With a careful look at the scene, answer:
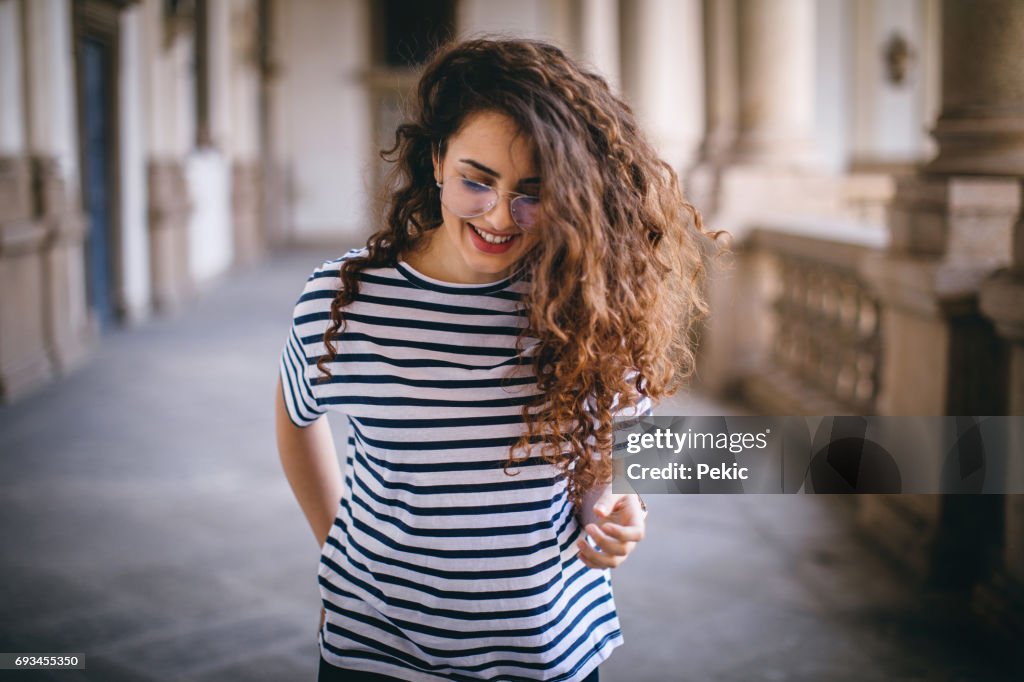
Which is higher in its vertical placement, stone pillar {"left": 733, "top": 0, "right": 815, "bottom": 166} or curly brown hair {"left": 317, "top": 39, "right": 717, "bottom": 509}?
stone pillar {"left": 733, "top": 0, "right": 815, "bottom": 166}

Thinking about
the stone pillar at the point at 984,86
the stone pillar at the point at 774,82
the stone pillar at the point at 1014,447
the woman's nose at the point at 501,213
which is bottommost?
the stone pillar at the point at 1014,447

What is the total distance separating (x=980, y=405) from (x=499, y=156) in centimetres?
268

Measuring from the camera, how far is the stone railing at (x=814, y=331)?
4.82 meters

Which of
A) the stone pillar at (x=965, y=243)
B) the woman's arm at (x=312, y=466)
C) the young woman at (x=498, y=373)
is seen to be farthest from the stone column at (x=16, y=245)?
the young woman at (x=498, y=373)

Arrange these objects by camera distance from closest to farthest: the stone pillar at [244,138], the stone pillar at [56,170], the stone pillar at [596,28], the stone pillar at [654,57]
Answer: the stone pillar at [56,170] → the stone pillar at [654,57] → the stone pillar at [596,28] → the stone pillar at [244,138]

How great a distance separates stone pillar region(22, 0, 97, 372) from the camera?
705cm

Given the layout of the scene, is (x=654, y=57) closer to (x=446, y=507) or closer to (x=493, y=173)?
(x=493, y=173)

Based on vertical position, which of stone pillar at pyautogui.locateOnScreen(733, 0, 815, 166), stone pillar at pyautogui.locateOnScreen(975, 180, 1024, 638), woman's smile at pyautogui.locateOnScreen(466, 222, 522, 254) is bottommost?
stone pillar at pyautogui.locateOnScreen(975, 180, 1024, 638)

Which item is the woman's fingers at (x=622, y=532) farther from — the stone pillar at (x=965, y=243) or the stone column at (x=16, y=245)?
the stone column at (x=16, y=245)

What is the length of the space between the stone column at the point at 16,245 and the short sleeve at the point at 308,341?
5471 mm

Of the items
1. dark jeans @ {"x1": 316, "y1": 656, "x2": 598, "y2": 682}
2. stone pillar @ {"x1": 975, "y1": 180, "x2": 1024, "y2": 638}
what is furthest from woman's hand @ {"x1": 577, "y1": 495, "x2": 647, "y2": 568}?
stone pillar @ {"x1": 975, "y1": 180, "x2": 1024, "y2": 638}

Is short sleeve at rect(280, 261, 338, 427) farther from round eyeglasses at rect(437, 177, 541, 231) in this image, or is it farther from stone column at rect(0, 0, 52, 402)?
stone column at rect(0, 0, 52, 402)

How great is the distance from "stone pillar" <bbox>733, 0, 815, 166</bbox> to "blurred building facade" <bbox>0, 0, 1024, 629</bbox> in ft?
0.05

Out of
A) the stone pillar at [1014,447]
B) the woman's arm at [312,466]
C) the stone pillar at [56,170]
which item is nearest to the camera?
the woman's arm at [312,466]
